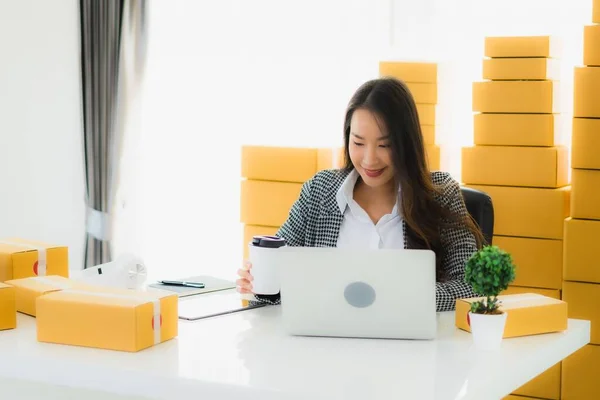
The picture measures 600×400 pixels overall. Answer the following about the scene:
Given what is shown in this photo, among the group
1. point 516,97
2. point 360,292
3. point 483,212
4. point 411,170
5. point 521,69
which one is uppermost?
point 521,69

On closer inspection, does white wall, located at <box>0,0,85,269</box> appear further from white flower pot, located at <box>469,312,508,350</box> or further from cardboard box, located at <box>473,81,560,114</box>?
white flower pot, located at <box>469,312,508,350</box>

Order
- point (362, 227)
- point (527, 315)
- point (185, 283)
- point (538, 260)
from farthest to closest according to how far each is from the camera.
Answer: point (538, 260)
point (362, 227)
point (185, 283)
point (527, 315)

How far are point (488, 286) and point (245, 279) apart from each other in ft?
2.21

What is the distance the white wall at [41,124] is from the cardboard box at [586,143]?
2490 millimetres

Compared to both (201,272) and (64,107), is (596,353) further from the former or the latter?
(64,107)

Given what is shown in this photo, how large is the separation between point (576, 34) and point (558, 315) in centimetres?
205

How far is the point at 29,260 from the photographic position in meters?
2.25

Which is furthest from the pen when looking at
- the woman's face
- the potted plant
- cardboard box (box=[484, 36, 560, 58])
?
cardboard box (box=[484, 36, 560, 58])

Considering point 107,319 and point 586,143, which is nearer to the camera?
point 107,319

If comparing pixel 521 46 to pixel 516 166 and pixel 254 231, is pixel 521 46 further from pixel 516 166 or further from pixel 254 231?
pixel 254 231

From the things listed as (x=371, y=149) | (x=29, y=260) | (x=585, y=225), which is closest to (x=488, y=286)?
(x=371, y=149)

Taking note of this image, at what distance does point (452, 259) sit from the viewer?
2385 millimetres

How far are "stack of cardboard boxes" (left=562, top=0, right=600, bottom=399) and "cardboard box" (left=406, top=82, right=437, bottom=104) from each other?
65 centimetres

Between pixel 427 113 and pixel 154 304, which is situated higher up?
pixel 427 113
